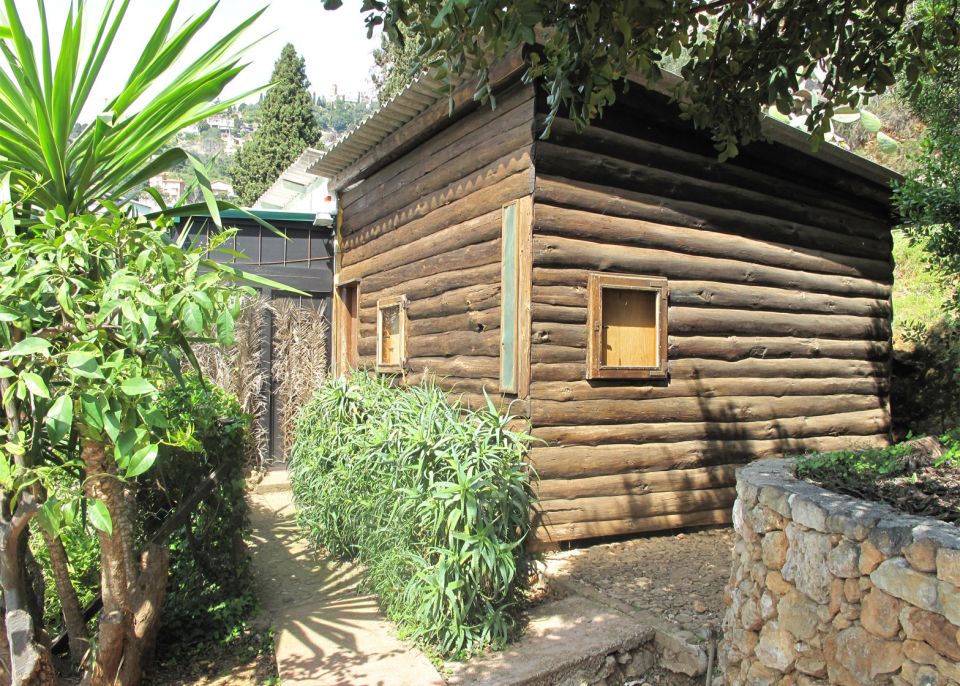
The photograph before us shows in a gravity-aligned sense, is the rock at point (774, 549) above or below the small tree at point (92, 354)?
below

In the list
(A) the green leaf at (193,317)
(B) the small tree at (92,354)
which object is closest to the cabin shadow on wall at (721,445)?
(B) the small tree at (92,354)

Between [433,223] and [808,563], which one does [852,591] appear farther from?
[433,223]

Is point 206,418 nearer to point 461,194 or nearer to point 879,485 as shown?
point 461,194

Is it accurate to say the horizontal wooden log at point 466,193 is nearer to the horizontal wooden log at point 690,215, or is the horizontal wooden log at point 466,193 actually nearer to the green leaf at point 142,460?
the horizontal wooden log at point 690,215

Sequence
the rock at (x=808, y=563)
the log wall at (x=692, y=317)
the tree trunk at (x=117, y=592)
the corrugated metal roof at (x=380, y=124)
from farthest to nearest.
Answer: the corrugated metal roof at (x=380, y=124), the log wall at (x=692, y=317), the tree trunk at (x=117, y=592), the rock at (x=808, y=563)

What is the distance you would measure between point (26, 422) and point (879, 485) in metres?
4.06

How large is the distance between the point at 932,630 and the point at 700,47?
3.16 meters

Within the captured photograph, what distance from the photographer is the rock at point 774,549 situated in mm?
2998

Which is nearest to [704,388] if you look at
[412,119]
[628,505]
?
[628,505]

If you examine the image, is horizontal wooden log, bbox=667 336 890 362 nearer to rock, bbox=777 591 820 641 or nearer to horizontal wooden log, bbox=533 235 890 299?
horizontal wooden log, bbox=533 235 890 299

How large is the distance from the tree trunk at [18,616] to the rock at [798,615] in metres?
3.29

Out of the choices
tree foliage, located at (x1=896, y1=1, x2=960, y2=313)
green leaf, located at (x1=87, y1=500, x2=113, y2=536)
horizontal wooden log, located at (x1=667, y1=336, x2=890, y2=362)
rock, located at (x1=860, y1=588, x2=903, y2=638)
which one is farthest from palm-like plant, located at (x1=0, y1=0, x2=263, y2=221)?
tree foliage, located at (x1=896, y1=1, x2=960, y2=313)

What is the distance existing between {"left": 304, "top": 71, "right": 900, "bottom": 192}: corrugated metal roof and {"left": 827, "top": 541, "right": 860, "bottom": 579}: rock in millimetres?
3511

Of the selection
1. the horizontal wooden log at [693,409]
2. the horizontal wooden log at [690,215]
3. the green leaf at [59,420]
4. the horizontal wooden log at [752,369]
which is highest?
the horizontal wooden log at [690,215]
